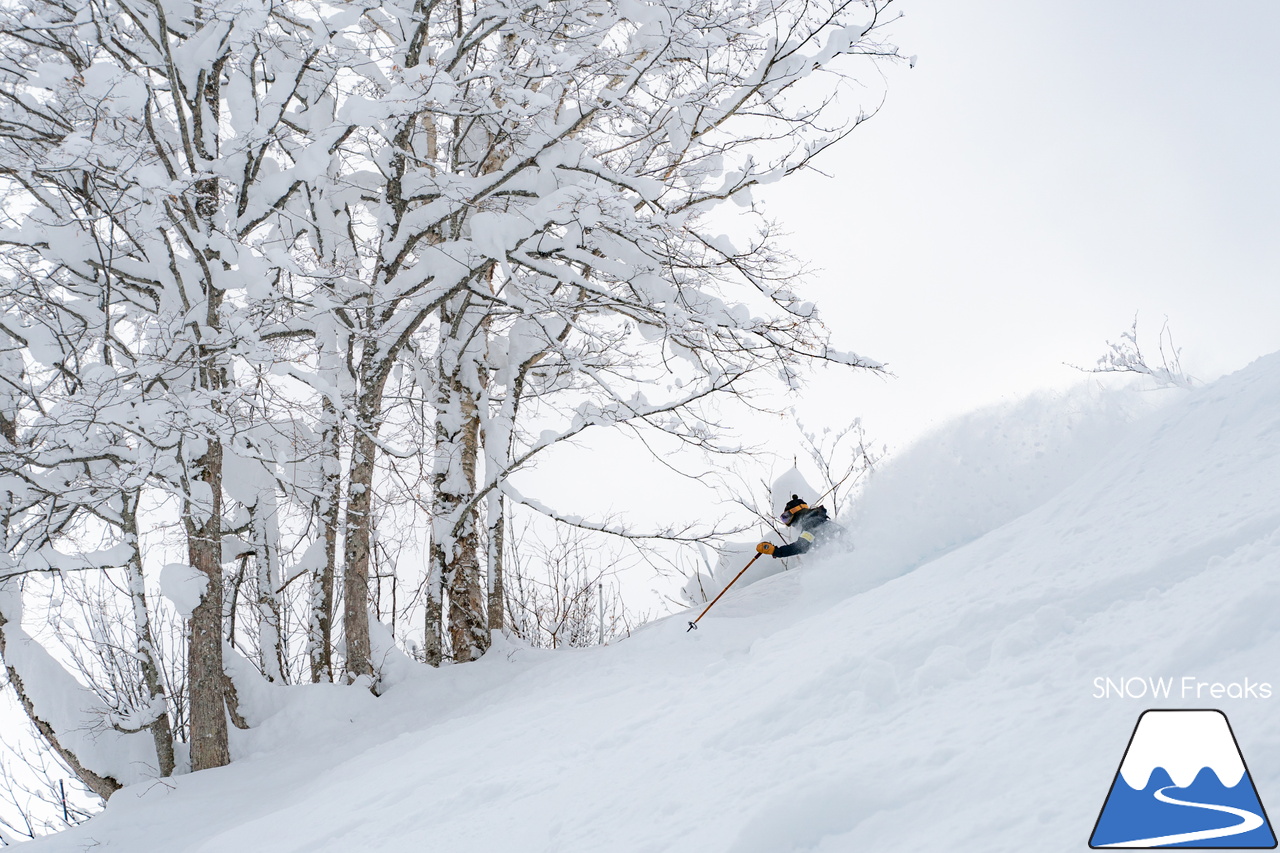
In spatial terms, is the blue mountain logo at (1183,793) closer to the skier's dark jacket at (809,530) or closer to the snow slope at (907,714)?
the snow slope at (907,714)

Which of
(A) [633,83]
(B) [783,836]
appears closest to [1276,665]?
(B) [783,836]

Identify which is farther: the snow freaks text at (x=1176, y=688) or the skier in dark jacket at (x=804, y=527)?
the skier in dark jacket at (x=804, y=527)

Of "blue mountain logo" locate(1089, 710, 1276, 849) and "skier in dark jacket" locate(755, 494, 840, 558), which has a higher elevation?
"skier in dark jacket" locate(755, 494, 840, 558)

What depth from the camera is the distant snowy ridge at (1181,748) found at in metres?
1.85

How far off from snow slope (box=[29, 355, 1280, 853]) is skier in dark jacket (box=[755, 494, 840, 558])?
6.99ft

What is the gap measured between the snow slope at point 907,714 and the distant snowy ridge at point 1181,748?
4 centimetres

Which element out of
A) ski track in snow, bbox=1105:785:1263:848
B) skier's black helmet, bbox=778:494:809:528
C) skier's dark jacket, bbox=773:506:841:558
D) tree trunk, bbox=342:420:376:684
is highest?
tree trunk, bbox=342:420:376:684

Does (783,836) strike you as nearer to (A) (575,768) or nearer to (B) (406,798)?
(A) (575,768)

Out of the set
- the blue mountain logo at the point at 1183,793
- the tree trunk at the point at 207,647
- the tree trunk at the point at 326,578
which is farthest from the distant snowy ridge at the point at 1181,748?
the tree trunk at the point at 326,578

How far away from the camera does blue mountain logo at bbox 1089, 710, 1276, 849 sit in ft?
5.56

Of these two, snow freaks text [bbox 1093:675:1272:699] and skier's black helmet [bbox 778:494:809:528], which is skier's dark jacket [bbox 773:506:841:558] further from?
snow freaks text [bbox 1093:675:1272:699]

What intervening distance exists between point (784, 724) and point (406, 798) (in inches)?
77.5

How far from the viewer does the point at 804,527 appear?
7.94 m

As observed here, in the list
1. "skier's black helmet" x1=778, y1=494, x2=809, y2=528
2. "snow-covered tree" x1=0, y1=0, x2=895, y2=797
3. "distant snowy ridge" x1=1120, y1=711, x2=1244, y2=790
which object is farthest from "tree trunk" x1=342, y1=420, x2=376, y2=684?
"distant snowy ridge" x1=1120, y1=711, x2=1244, y2=790
